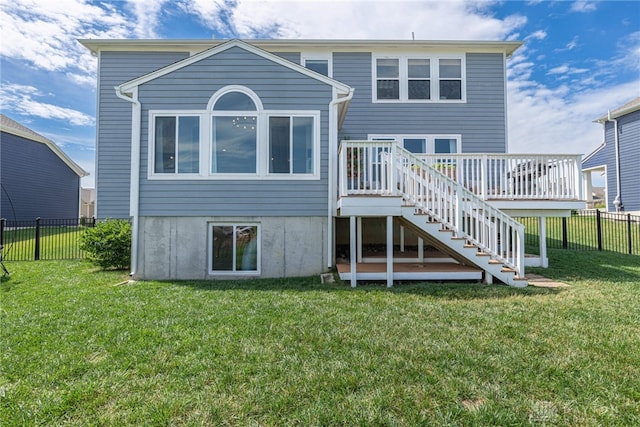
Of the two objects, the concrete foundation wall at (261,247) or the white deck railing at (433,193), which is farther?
the concrete foundation wall at (261,247)

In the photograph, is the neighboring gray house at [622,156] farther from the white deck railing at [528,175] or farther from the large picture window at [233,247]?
the large picture window at [233,247]

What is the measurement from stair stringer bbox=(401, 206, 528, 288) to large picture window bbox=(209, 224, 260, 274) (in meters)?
3.44

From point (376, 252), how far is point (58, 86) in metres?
16.9

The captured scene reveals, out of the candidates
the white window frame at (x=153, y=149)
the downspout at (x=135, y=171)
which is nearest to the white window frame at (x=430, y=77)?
the white window frame at (x=153, y=149)

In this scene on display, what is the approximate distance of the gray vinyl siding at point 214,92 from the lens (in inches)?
274

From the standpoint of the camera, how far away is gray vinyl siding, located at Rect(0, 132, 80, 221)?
51.6 feet

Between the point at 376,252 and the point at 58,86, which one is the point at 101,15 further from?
the point at 376,252

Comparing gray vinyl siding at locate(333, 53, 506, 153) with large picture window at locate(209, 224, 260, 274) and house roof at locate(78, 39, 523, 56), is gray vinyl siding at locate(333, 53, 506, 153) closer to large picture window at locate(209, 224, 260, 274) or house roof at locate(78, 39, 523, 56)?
house roof at locate(78, 39, 523, 56)

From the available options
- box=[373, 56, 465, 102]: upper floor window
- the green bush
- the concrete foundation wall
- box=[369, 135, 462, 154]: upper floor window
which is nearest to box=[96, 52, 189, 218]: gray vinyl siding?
the green bush

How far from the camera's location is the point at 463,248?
6.11m

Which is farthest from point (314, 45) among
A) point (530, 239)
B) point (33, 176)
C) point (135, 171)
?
point (33, 176)

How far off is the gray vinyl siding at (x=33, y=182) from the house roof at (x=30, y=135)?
19 cm

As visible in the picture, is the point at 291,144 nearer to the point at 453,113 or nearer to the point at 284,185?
the point at 284,185

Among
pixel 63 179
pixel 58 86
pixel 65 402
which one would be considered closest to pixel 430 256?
pixel 65 402
